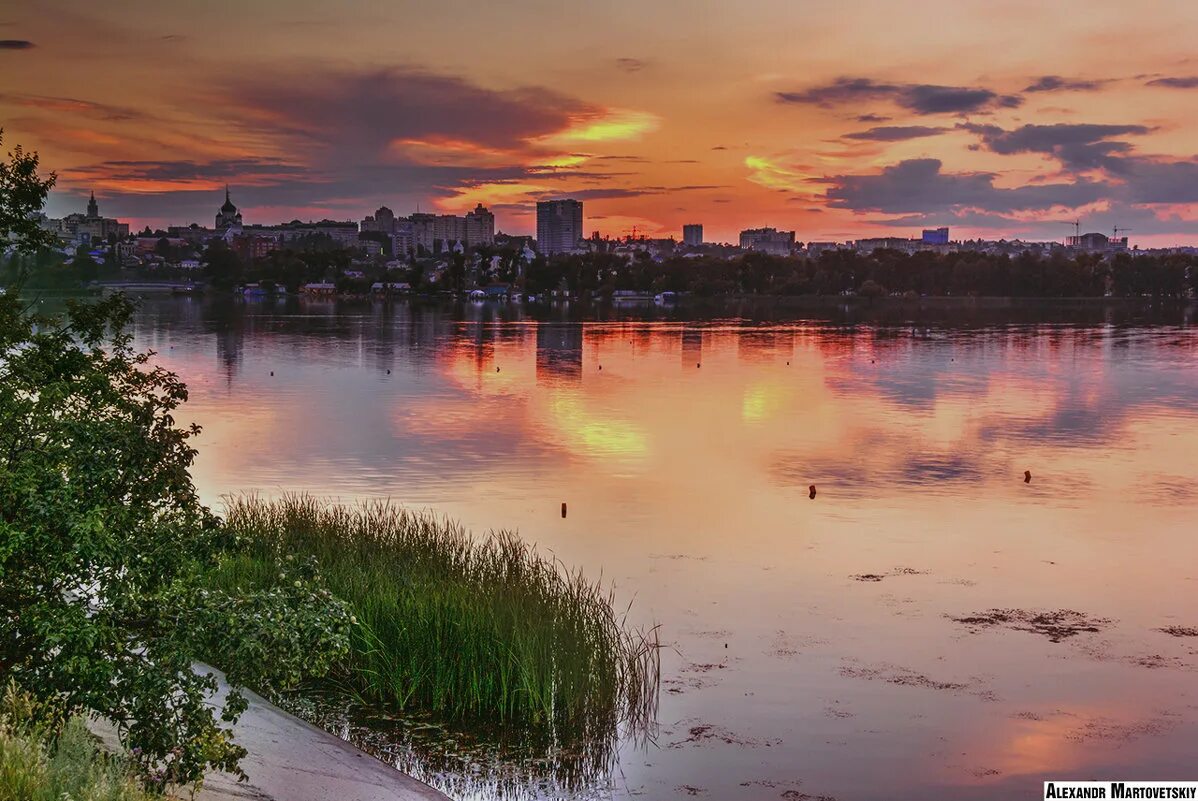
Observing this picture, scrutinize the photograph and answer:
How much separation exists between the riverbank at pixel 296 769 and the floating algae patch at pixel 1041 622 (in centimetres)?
1327

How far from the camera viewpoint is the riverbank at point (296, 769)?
13.5m

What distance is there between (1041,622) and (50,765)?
19.6 metres

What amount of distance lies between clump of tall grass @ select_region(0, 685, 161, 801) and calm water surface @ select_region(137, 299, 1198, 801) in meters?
5.69

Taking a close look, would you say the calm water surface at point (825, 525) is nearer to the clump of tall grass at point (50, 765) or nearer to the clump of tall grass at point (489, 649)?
the clump of tall grass at point (489, 649)

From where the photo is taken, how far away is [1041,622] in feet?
81.1

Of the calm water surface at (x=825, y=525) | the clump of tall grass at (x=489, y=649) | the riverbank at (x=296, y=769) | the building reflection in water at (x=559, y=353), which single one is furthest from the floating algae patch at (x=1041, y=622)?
the building reflection in water at (x=559, y=353)

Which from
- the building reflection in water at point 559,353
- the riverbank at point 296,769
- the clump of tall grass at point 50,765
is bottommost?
the riverbank at point 296,769

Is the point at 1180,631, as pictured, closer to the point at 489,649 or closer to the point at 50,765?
the point at 489,649

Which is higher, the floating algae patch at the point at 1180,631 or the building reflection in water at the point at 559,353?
the building reflection in water at the point at 559,353

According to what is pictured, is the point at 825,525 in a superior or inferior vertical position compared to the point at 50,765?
inferior

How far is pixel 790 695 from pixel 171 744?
11.4 meters

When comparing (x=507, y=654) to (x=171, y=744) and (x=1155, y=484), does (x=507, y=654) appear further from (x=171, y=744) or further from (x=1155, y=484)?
(x=1155, y=484)

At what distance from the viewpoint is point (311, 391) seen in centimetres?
7381

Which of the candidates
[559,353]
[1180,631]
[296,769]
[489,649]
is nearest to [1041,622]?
[1180,631]
